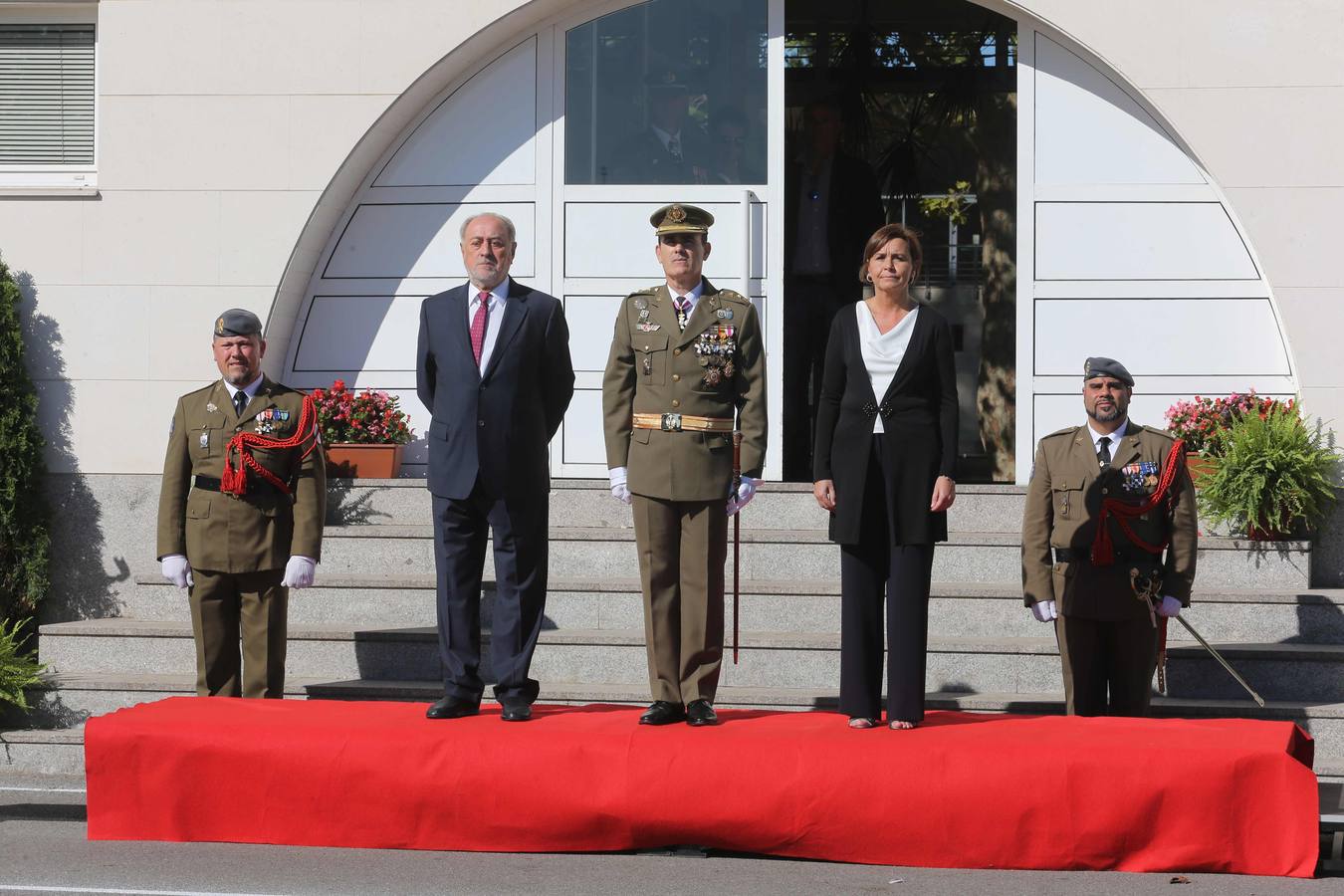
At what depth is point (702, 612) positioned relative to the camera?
5.55 m

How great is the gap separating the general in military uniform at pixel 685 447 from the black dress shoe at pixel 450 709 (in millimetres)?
635

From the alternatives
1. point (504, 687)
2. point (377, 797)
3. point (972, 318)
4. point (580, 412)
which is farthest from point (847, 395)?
point (972, 318)

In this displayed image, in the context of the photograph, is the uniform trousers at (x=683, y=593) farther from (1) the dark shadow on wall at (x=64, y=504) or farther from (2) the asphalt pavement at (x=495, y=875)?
(1) the dark shadow on wall at (x=64, y=504)

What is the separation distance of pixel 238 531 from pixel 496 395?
4.10ft

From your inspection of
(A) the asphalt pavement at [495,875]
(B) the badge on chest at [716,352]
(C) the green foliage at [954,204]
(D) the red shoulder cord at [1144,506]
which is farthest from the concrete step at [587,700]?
(C) the green foliage at [954,204]

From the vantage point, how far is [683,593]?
5.60 m

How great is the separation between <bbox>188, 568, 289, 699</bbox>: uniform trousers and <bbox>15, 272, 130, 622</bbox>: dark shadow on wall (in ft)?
8.54

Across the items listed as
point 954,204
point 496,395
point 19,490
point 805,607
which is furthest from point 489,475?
point 954,204

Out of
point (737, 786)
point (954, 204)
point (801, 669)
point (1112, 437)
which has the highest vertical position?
point (954, 204)

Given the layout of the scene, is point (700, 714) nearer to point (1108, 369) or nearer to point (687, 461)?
point (687, 461)

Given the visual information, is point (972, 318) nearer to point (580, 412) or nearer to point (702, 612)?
point (580, 412)

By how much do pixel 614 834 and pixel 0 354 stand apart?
489 centimetres

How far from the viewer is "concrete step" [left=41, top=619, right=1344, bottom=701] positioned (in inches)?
267

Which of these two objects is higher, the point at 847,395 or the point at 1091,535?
the point at 847,395
